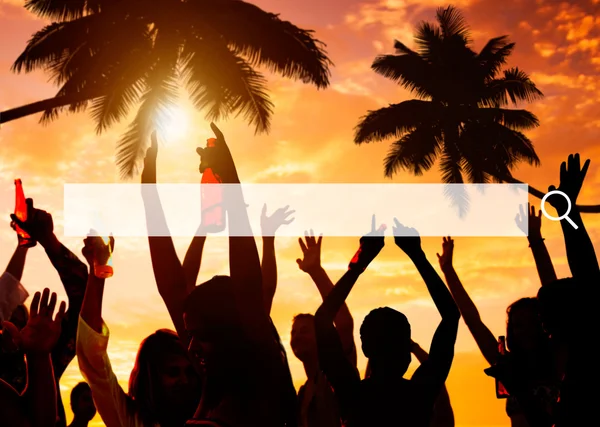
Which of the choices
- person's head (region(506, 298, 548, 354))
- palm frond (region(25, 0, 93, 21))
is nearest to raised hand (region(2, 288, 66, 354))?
person's head (region(506, 298, 548, 354))

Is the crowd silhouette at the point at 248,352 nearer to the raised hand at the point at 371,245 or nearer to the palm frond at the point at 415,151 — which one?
the raised hand at the point at 371,245

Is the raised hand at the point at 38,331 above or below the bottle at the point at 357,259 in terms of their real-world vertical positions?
below

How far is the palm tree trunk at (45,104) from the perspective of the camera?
1517 centimetres

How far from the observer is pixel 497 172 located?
24984 millimetres

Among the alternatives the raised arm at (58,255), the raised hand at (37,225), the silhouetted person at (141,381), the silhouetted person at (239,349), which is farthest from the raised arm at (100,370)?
the raised hand at (37,225)

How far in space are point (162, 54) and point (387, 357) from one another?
602 inches

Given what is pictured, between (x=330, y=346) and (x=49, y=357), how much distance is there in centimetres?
119

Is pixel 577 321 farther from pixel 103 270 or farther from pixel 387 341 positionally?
pixel 103 270

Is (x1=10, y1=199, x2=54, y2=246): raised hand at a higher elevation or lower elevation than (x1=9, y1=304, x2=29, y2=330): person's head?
higher

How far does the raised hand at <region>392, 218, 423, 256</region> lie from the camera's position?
3236 mm

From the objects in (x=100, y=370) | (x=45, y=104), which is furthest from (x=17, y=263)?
(x=45, y=104)

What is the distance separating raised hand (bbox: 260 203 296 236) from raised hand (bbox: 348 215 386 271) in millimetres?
1427

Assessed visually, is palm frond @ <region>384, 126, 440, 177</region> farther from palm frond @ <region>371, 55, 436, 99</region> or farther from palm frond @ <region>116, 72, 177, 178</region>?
palm frond @ <region>116, 72, 177, 178</region>

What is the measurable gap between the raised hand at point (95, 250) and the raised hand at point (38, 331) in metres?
0.26
